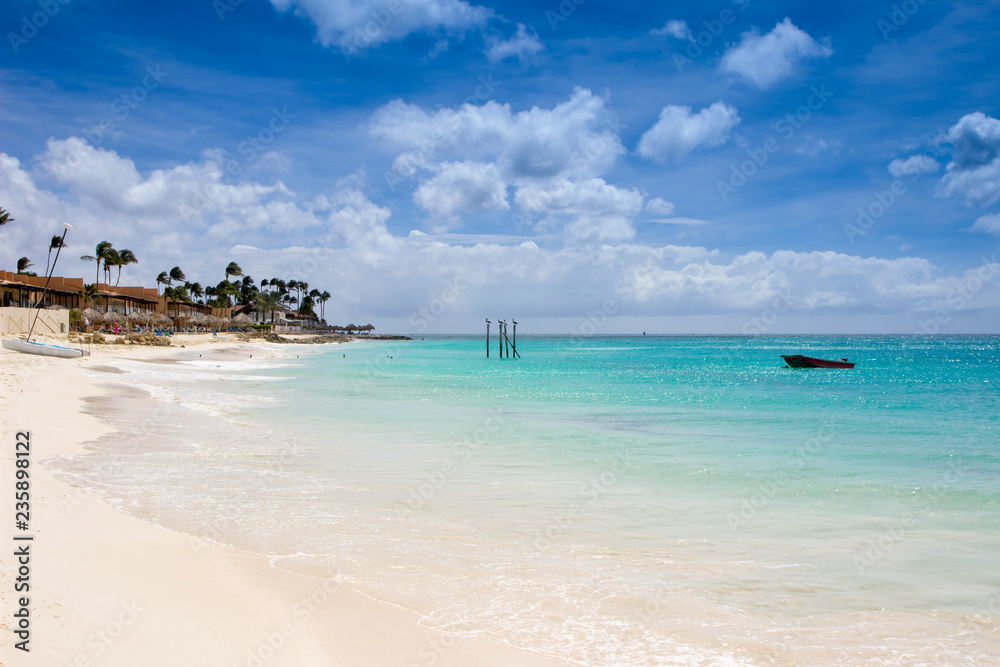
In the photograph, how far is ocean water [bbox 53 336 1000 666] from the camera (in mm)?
4996

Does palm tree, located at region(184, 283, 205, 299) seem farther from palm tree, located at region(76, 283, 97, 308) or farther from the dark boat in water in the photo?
the dark boat in water

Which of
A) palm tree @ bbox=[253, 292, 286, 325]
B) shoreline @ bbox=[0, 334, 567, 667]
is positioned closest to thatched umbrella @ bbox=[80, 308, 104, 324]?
palm tree @ bbox=[253, 292, 286, 325]

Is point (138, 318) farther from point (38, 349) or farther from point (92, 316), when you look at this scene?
point (38, 349)

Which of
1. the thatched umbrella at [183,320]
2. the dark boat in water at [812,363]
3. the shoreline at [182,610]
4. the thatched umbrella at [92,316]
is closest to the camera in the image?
the shoreline at [182,610]

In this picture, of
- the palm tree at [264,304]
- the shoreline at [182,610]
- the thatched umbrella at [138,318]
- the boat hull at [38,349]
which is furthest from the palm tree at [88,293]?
the shoreline at [182,610]

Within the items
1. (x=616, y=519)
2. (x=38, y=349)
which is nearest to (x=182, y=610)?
(x=616, y=519)

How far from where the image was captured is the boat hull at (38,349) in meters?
27.7

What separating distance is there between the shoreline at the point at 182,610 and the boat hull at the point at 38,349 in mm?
26459

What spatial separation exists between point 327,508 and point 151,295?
83505mm

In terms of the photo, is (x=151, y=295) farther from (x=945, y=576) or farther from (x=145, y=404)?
(x=945, y=576)

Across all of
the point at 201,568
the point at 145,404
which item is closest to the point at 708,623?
the point at 201,568

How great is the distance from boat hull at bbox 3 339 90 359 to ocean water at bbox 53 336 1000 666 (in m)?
14.9

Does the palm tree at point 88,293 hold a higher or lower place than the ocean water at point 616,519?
higher

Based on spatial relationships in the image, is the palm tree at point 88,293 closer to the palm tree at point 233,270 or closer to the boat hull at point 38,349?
the boat hull at point 38,349
